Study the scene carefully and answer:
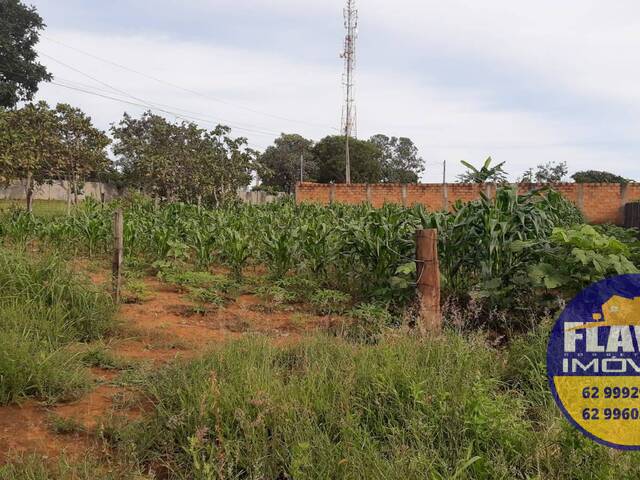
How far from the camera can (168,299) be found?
6387mm

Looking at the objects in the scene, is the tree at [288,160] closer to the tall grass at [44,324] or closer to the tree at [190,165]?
the tree at [190,165]

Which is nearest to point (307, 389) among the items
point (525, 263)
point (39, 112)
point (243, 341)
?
point (243, 341)

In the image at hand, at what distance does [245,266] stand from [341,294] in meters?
2.77

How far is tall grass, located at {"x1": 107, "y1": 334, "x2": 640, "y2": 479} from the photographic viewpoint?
90.8 inches

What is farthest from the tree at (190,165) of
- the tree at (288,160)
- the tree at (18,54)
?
the tree at (288,160)

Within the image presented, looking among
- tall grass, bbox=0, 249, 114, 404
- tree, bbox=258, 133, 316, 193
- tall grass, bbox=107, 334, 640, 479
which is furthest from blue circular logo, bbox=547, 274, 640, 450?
tree, bbox=258, 133, 316, 193

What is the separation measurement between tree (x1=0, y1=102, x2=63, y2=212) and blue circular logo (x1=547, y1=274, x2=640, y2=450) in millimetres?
14133

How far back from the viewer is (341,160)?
4588 centimetres

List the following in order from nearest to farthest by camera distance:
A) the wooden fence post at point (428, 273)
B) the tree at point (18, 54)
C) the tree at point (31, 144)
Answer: the wooden fence post at point (428, 273), the tree at point (31, 144), the tree at point (18, 54)

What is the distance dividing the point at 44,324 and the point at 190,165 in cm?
1684

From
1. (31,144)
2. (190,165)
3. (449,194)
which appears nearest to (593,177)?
(449,194)

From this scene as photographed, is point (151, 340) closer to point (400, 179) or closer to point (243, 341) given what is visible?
point (243, 341)

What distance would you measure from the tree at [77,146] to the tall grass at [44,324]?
12004 mm

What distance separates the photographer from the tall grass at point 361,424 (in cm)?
231
